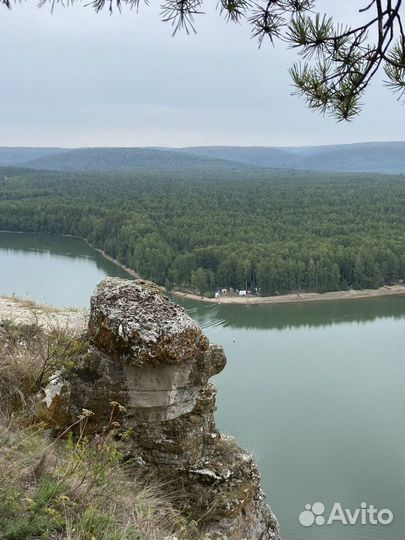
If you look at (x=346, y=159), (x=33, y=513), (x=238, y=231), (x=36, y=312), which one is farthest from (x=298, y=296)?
(x=346, y=159)

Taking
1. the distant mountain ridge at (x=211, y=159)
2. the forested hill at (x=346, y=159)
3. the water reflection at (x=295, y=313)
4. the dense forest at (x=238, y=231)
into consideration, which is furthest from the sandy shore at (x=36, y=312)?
the forested hill at (x=346, y=159)

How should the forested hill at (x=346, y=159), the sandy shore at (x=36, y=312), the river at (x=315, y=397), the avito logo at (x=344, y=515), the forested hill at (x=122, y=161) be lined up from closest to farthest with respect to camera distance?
1. the sandy shore at (x=36, y=312)
2. the avito logo at (x=344, y=515)
3. the river at (x=315, y=397)
4. the forested hill at (x=122, y=161)
5. the forested hill at (x=346, y=159)

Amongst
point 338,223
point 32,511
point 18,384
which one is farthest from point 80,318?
point 338,223

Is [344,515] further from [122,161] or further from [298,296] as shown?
[122,161]

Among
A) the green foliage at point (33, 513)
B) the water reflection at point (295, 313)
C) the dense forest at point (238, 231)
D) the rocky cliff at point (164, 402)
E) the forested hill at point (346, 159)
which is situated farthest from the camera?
the forested hill at point (346, 159)

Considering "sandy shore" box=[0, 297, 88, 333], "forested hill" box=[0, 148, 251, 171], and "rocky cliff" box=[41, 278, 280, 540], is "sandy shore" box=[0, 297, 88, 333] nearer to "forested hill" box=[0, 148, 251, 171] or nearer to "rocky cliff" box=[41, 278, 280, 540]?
"rocky cliff" box=[41, 278, 280, 540]

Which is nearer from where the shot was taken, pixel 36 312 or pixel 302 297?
pixel 36 312

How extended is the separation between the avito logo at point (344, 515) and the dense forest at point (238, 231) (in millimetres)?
16965

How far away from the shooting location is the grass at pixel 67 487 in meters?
1.52

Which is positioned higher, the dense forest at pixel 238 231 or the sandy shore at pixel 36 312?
the sandy shore at pixel 36 312

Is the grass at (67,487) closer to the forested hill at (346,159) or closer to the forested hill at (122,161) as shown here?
the forested hill at (122,161)

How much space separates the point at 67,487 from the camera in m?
1.69

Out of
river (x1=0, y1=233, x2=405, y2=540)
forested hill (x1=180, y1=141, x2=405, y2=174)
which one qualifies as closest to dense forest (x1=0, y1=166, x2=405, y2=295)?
river (x1=0, y1=233, x2=405, y2=540)

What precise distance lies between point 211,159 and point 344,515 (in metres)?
137
